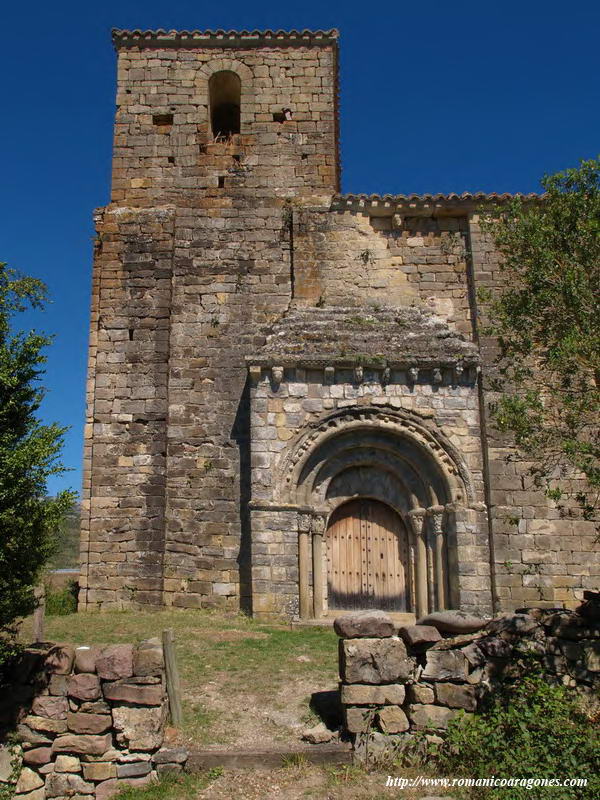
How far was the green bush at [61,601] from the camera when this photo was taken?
1210cm

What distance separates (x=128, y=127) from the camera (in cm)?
1427

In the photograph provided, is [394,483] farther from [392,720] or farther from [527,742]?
[527,742]

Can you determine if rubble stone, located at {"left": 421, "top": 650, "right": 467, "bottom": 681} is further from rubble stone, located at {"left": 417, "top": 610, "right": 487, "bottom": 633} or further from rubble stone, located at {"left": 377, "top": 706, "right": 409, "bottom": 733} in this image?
rubble stone, located at {"left": 377, "top": 706, "right": 409, "bottom": 733}

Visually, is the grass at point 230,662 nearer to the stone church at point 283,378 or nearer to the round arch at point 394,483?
the stone church at point 283,378

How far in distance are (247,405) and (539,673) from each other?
727 cm

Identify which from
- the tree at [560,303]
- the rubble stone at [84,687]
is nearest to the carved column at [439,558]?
the tree at [560,303]

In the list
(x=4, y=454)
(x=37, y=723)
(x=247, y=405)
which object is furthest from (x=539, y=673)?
(x=247, y=405)

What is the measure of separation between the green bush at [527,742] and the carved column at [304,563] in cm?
490

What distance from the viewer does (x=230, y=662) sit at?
8.45 metres

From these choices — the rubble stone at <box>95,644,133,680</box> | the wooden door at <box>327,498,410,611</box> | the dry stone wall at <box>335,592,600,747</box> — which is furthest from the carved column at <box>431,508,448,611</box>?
the rubble stone at <box>95,644,133,680</box>

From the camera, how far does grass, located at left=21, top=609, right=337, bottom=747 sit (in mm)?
6729

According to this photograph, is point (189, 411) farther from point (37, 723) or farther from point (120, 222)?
point (37, 723)

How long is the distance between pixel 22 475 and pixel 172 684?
239cm

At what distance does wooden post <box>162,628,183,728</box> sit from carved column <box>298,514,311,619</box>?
4.54 metres
